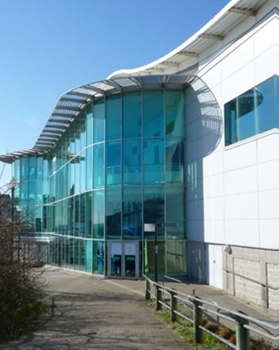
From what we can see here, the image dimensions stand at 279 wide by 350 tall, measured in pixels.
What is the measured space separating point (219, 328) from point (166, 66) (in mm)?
18371

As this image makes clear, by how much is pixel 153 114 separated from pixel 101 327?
14.6 m

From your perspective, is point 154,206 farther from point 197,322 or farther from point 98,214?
point 197,322

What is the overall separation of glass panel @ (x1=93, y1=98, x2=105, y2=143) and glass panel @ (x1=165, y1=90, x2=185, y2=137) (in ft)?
11.7

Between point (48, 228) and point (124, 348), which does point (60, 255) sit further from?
point (124, 348)

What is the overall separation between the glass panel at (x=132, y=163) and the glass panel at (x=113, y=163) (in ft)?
1.11

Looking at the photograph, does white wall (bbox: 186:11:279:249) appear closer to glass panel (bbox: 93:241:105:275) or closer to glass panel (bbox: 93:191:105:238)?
glass panel (bbox: 93:191:105:238)

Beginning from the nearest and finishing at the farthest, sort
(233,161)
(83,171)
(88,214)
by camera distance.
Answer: (233,161)
(88,214)
(83,171)

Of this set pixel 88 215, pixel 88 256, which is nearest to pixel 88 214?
pixel 88 215

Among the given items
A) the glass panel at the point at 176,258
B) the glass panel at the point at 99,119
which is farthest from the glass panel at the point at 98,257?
the glass panel at the point at 99,119

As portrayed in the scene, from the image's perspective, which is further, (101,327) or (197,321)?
(101,327)

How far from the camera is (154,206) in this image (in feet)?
71.5

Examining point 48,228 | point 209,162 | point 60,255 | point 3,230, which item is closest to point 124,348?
point 3,230

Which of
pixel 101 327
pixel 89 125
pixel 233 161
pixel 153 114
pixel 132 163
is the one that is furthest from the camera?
pixel 89 125

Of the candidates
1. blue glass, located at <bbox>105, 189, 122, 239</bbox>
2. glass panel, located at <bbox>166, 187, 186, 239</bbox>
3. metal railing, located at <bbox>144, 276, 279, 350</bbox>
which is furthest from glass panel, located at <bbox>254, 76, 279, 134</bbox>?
blue glass, located at <bbox>105, 189, 122, 239</bbox>
